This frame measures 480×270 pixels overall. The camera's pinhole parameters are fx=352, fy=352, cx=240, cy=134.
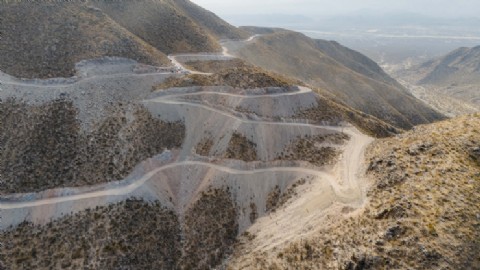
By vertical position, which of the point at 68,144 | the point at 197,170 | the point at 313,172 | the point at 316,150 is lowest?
the point at 197,170

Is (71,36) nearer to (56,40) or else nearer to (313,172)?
(56,40)

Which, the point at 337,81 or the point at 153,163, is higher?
the point at 337,81

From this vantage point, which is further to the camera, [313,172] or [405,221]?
[313,172]

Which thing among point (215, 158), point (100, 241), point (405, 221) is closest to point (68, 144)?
point (100, 241)

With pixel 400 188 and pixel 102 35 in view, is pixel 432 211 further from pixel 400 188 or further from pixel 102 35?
pixel 102 35

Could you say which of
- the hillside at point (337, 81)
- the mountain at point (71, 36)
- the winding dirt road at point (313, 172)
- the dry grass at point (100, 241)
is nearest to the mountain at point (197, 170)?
the dry grass at point (100, 241)

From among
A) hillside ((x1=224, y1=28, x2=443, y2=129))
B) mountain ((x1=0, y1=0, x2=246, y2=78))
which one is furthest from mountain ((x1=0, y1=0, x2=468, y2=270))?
hillside ((x1=224, y1=28, x2=443, y2=129))
